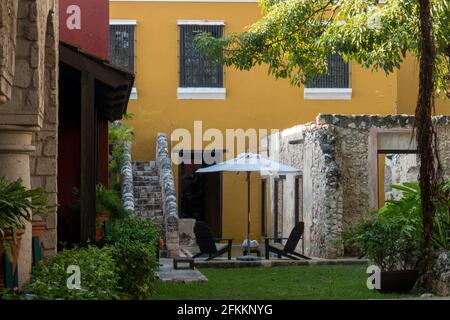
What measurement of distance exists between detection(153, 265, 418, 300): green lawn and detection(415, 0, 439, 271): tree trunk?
5.05 ft

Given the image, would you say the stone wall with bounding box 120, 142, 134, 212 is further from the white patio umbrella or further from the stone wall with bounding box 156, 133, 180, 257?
the white patio umbrella

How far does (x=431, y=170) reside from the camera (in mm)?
12312

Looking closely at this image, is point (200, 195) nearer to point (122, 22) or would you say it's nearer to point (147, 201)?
point (122, 22)

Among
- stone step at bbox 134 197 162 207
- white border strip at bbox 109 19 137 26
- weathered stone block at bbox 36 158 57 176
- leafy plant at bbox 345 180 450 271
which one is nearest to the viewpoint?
weathered stone block at bbox 36 158 57 176

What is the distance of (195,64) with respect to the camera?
27.9m

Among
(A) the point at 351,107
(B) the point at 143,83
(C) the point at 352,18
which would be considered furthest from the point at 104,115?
(A) the point at 351,107

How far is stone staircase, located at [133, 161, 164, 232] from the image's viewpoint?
23.0 meters

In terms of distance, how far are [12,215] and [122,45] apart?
1996cm

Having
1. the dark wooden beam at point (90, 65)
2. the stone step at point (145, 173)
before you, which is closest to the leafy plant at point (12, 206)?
the dark wooden beam at point (90, 65)

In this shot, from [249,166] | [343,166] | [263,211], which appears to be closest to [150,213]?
[249,166]

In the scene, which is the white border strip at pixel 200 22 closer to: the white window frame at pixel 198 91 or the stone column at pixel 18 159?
the white window frame at pixel 198 91

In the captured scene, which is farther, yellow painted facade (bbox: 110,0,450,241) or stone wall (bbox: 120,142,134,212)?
yellow painted facade (bbox: 110,0,450,241)

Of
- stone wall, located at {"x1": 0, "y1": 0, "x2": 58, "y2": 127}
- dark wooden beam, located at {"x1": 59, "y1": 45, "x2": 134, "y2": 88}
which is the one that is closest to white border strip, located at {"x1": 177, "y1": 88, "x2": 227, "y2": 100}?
dark wooden beam, located at {"x1": 59, "y1": 45, "x2": 134, "y2": 88}
